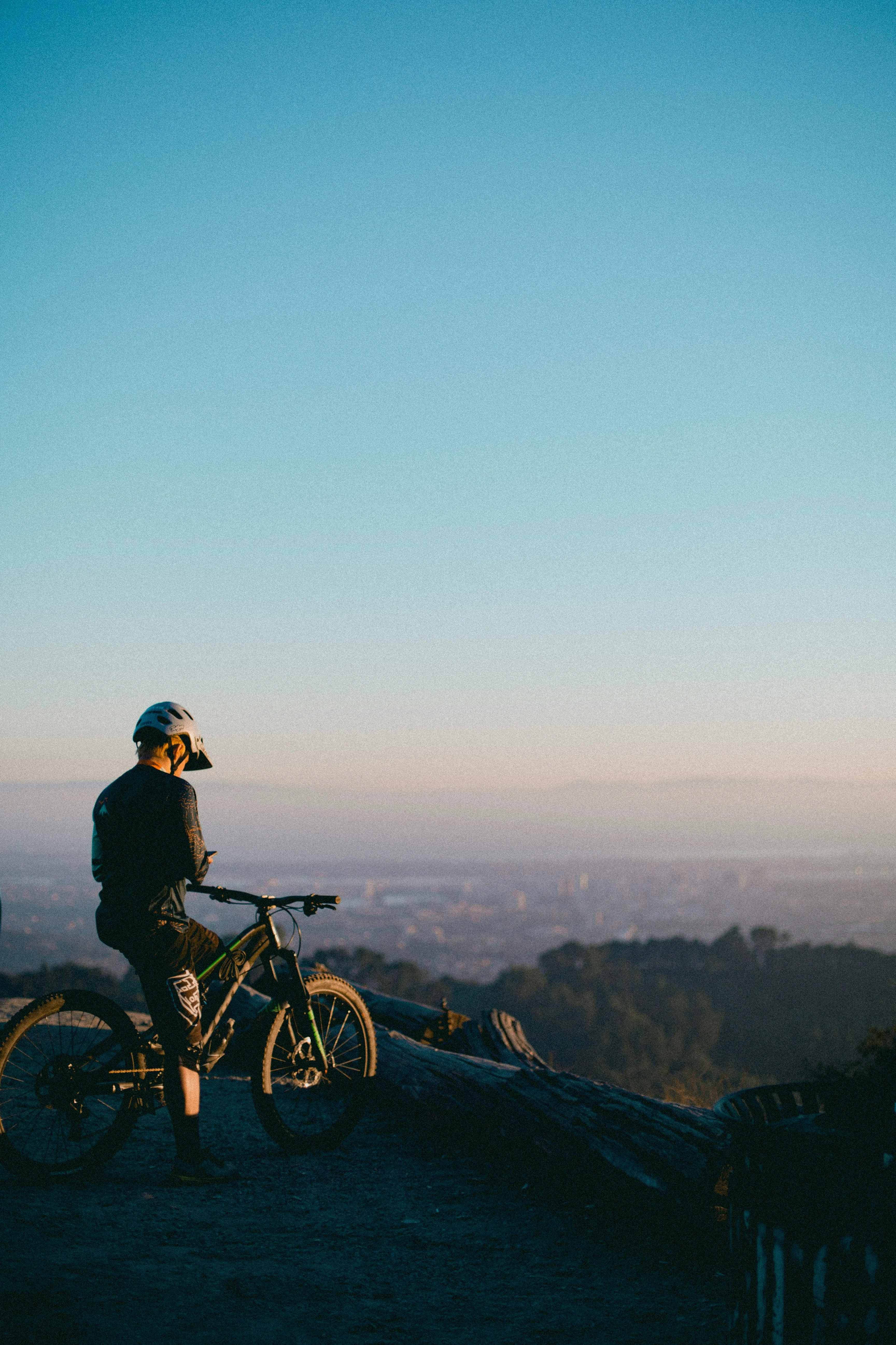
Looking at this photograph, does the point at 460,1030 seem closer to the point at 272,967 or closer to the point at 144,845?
the point at 272,967

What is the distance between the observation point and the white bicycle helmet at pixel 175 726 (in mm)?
5004

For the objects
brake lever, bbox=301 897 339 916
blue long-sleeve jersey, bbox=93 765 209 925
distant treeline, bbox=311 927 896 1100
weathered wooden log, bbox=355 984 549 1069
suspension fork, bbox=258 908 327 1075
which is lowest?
distant treeline, bbox=311 927 896 1100

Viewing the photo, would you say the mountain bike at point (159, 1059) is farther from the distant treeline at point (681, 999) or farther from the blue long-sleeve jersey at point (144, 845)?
the distant treeline at point (681, 999)

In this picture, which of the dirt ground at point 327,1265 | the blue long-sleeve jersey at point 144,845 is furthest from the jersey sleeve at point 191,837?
the dirt ground at point 327,1265

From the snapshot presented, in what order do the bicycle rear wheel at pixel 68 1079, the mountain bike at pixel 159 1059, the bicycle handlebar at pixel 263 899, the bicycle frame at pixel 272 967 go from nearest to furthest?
1. the bicycle rear wheel at pixel 68 1079
2. the mountain bike at pixel 159 1059
3. the bicycle handlebar at pixel 263 899
4. the bicycle frame at pixel 272 967

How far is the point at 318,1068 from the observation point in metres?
5.58

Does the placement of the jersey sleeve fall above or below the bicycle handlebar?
above

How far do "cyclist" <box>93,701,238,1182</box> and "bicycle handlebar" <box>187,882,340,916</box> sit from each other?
0.14 metres

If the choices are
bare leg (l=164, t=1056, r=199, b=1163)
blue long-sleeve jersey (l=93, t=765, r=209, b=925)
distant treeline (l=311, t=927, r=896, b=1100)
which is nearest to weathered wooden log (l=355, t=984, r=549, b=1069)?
bare leg (l=164, t=1056, r=199, b=1163)

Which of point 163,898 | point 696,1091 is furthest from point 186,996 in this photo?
point 696,1091

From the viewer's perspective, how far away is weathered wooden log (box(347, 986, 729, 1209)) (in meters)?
4.33

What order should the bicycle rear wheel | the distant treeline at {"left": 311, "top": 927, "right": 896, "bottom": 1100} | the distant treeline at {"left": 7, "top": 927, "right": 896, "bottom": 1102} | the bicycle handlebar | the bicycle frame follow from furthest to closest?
the distant treeline at {"left": 311, "top": 927, "right": 896, "bottom": 1100}
the distant treeline at {"left": 7, "top": 927, "right": 896, "bottom": 1102}
the bicycle frame
the bicycle handlebar
the bicycle rear wheel

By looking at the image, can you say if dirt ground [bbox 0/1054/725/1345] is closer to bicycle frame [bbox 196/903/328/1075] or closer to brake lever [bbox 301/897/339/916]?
bicycle frame [bbox 196/903/328/1075]

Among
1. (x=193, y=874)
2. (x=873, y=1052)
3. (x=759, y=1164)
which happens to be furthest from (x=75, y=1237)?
(x=873, y=1052)
